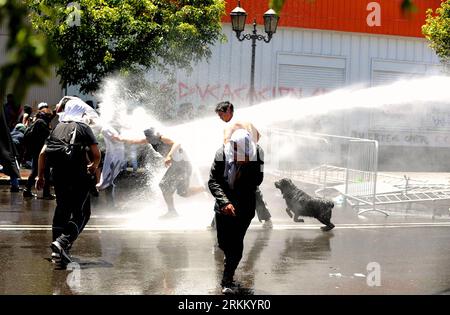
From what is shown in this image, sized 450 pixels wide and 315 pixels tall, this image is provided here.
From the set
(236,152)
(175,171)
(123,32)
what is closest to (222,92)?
(123,32)

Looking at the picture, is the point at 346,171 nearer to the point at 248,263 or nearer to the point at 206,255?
the point at 206,255

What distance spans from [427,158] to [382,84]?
342 centimetres

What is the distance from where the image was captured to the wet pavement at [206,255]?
19.8 feet

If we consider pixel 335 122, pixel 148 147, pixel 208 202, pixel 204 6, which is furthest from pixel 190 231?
pixel 335 122

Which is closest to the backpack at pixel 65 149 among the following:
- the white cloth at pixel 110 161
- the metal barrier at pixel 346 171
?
the white cloth at pixel 110 161

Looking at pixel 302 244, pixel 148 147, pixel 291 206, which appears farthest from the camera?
pixel 148 147

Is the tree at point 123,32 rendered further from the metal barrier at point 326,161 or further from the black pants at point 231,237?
the black pants at point 231,237

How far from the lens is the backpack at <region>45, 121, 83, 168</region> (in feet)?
21.6

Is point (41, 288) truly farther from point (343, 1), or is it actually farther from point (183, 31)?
point (343, 1)

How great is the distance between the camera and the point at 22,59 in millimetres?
2061

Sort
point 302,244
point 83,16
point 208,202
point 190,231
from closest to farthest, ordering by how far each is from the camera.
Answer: point 302,244 → point 190,231 → point 208,202 → point 83,16

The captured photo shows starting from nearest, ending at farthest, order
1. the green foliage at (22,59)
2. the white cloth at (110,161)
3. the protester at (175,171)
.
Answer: the green foliage at (22,59)
the protester at (175,171)
the white cloth at (110,161)

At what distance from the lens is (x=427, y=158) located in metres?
25.5

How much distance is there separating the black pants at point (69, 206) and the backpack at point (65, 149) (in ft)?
0.63
